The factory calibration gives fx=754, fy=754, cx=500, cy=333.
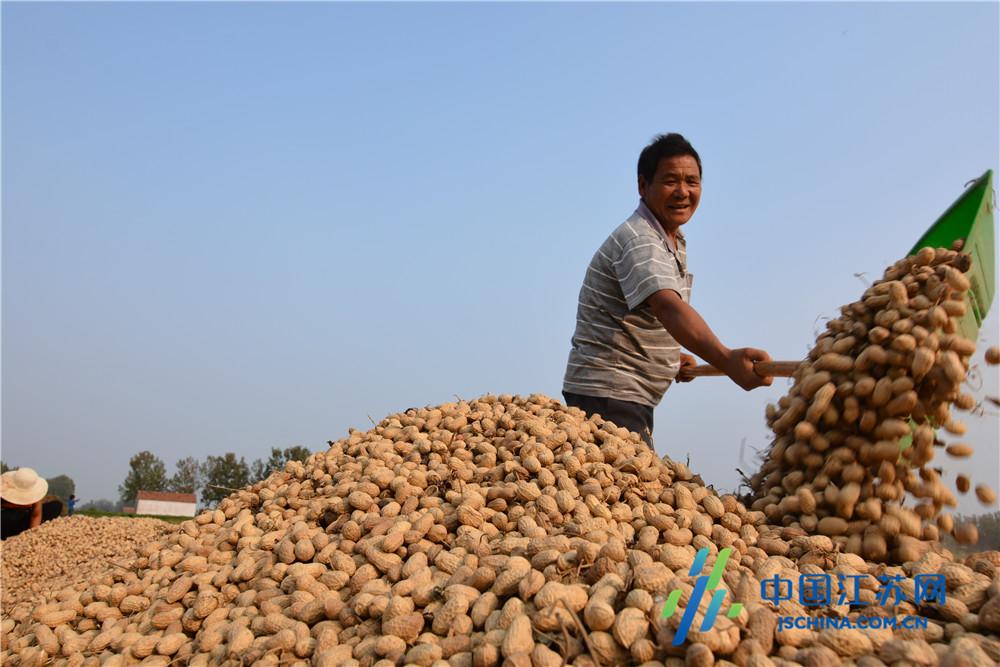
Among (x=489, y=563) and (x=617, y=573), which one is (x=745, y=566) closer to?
(x=617, y=573)

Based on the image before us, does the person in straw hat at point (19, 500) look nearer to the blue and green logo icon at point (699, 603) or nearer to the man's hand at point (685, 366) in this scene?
the man's hand at point (685, 366)

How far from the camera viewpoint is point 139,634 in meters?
2.49

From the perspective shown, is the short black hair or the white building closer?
the short black hair

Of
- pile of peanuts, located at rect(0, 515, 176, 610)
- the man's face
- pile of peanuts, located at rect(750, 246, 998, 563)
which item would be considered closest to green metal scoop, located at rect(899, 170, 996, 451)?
pile of peanuts, located at rect(750, 246, 998, 563)

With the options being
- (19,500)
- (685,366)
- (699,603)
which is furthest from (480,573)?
(19,500)

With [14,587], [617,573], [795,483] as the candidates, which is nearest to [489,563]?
[617,573]

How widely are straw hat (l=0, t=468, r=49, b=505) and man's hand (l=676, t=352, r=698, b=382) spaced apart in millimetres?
7320

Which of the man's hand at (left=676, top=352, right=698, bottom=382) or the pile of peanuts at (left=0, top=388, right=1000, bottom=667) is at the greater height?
the man's hand at (left=676, top=352, right=698, bottom=382)

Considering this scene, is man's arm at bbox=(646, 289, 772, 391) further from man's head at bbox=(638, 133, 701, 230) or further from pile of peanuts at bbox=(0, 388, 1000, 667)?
man's head at bbox=(638, 133, 701, 230)

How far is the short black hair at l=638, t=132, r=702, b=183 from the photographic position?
12.0 feet

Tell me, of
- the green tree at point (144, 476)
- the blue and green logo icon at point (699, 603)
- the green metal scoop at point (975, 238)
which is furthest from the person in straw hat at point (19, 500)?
the green tree at point (144, 476)

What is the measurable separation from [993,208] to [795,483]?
4.47ft

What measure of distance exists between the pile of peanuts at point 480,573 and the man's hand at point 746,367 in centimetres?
44

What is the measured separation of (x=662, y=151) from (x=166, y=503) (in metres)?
20.8
